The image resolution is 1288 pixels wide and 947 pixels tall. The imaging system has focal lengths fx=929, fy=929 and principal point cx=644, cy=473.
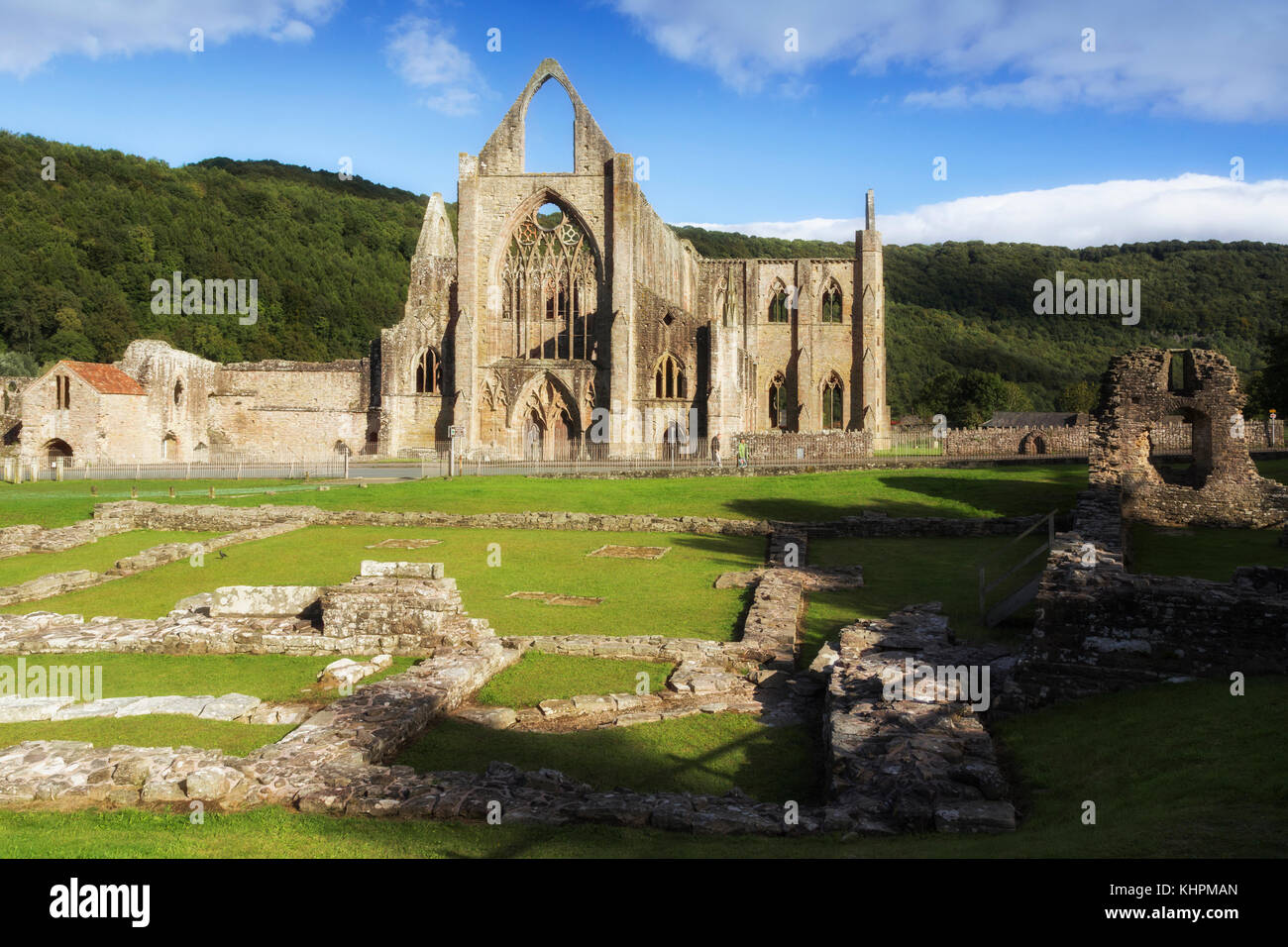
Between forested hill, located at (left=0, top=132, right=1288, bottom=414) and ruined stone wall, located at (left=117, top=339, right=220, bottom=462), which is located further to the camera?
forested hill, located at (left=0, top=132, right=1288, bottom=414)

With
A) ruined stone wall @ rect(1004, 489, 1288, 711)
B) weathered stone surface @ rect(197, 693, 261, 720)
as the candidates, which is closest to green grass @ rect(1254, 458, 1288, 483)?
ruined stone wall @ rect(1004, 489, 1288, 711)

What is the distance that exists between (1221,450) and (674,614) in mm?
15858

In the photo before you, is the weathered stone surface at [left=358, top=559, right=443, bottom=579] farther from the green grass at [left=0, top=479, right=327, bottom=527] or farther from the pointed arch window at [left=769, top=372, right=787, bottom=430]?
the pointed arch window at [left=769, top=372, right=787, bottom=430]

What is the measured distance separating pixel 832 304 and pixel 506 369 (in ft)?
89.8

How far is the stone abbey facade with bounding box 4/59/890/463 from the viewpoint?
157 feet

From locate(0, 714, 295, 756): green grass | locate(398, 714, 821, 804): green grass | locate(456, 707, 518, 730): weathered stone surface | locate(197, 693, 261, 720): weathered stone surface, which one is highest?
locate(197, 693, 261, 720): weathered stone surface

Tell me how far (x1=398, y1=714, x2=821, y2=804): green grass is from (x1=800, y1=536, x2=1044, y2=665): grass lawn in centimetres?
310

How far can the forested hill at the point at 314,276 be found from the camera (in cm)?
8538

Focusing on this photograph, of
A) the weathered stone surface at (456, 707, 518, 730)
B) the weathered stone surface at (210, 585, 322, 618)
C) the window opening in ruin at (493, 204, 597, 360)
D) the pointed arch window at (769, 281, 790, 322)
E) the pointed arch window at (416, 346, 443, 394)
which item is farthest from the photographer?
the pointed arch window at (769, 281, 790, 322)

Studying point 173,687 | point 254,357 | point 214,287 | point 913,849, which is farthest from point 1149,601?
point 214,287

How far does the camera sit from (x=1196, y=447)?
79.5 feet

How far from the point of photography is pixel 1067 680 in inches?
355

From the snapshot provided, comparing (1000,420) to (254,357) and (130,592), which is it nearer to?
(254,357)

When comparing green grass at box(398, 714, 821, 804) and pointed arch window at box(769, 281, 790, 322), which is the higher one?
pointed arch window at box(769, 281, 790, 322)
